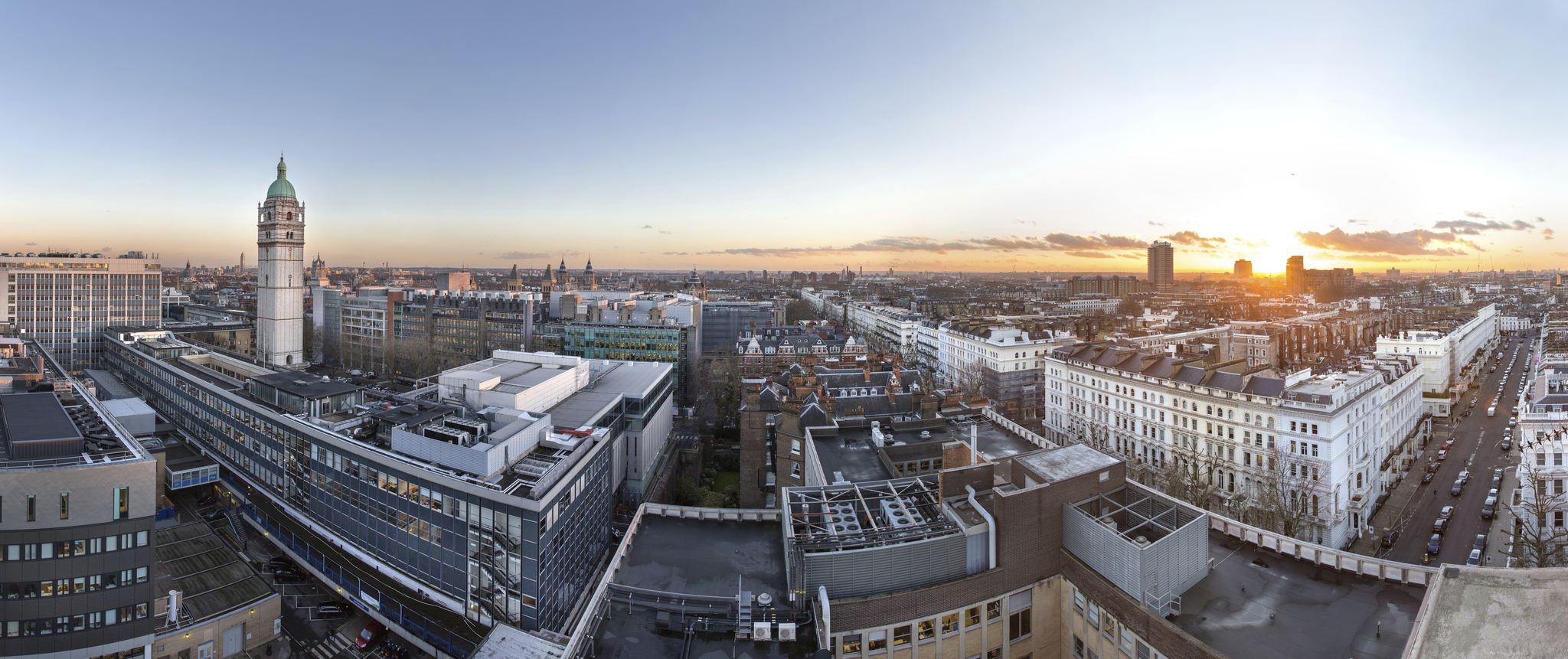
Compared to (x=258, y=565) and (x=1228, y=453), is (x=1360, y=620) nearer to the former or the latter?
(x=1228, y=453)

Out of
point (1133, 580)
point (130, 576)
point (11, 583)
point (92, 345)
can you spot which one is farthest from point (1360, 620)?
point (92, 345)

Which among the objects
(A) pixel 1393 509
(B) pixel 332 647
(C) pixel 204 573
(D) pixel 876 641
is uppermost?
(D) pixel 876 641

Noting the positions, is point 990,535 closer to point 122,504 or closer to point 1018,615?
point 1018,615

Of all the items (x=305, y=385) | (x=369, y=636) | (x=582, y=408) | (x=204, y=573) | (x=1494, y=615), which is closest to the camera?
(x=1494, y=615)

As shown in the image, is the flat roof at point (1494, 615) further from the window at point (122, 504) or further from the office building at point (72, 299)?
the office building at point (72, 299)

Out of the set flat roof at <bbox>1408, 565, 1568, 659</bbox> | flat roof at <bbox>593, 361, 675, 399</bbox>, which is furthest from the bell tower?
flat roof at <bbox>1408, 565, 1568, 659</bbox>

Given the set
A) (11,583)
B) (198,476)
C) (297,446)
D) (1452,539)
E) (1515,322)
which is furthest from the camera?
(1515,322)

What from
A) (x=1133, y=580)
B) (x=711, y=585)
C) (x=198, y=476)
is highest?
(x=1133, y=580)

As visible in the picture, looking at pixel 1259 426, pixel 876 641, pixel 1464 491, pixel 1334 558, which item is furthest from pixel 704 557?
pixel 1464 491
